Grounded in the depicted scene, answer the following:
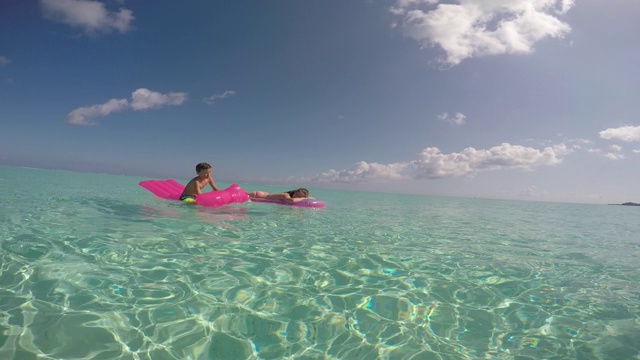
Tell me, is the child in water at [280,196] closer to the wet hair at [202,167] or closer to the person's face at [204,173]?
the person's face at [204,173]

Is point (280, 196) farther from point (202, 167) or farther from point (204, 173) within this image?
point (202, 167)

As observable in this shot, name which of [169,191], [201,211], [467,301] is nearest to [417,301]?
[467,301]

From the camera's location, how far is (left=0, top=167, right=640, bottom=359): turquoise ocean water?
7.55 ft

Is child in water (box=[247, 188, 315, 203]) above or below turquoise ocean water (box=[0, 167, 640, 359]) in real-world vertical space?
above

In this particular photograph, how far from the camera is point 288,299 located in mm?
3057

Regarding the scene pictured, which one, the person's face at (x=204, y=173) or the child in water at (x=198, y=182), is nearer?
the child in water at (x=198, y=182)

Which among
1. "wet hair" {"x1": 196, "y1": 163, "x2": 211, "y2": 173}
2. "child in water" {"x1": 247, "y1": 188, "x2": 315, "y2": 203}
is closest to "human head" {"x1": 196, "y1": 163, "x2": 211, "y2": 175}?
"wet hair" {"x1": 196, "y1": 163, "x2": 211, "y2": 173}

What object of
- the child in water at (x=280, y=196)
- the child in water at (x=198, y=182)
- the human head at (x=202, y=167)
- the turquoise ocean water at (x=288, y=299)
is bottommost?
the turquoise ocean water at (x=288, y=299)

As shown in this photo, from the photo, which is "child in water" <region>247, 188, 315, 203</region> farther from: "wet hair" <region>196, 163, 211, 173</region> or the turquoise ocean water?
the turquoise ocean water

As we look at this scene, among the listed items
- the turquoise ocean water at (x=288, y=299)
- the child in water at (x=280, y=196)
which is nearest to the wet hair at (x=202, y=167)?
the child in water at (x=280, y=196)

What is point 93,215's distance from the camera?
688 centimetres

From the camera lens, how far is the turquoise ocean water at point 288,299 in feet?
7.55

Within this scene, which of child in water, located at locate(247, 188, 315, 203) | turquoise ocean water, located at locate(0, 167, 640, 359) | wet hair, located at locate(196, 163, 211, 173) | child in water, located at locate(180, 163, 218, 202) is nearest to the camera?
turquoise ocean water, located at locate(0, 167, 640, 359)

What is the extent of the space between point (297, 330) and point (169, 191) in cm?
980
